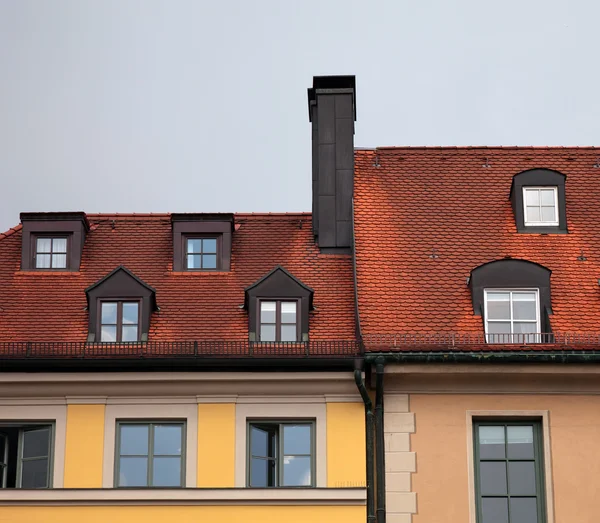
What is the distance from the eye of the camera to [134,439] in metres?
29.2

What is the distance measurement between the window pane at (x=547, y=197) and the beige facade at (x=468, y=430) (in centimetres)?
561

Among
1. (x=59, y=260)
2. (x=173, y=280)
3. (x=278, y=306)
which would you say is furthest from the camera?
(x=59, y=260)

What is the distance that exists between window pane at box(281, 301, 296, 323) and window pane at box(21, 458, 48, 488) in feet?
18.1

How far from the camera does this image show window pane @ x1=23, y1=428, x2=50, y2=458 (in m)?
29.1

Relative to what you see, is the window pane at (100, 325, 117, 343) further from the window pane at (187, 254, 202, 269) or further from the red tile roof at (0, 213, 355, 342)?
the window pane at (187, 254, 202, 269)

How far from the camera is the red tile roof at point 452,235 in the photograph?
99.5ft

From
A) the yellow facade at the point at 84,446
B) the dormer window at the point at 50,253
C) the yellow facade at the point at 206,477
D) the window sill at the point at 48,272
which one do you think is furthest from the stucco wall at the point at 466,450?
the dormer window at the point at 50,253

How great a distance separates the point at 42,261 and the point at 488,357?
1060 cm

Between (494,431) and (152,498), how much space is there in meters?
6.67

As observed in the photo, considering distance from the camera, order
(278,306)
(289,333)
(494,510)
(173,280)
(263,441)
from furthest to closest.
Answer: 1. (173,280)
2. (278,306)
3. (289,333)
4. (263,441)
5. (494,510)

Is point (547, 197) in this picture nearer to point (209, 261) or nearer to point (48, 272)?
point (209, 261)

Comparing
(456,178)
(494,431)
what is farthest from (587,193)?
(494,431)

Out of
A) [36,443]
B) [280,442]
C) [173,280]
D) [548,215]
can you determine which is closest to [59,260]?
[173,280]

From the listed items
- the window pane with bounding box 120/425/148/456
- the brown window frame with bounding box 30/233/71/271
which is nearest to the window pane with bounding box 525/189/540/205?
the window pane with bounding box 120/425/148/456
